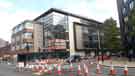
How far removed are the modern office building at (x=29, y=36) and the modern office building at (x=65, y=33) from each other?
7.63 ft

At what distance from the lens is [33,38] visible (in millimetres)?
85062

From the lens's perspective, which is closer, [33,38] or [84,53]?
[33,38]

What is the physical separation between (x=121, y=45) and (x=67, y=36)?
25738mm

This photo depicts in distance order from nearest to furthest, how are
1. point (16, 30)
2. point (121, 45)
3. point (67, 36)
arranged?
point (121, 45) → point (67, 36) → point (16, 30)

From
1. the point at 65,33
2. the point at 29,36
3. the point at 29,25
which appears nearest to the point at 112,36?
the point at 65,33

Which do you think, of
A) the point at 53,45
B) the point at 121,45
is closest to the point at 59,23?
the point at 53,45

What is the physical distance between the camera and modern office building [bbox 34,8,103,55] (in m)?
86.2

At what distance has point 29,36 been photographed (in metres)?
84.2

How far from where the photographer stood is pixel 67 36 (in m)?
87.6

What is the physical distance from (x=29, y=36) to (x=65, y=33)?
11944mm

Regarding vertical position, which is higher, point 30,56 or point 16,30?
point 16,30

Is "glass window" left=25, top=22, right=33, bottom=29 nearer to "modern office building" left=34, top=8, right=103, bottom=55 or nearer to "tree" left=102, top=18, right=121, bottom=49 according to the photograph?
"modern office building" left=34, top=8, right=103, bottom=55

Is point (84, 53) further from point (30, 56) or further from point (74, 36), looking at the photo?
point (30, 56)

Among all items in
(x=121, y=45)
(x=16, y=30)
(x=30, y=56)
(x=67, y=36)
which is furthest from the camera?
(x=16, y=30)
